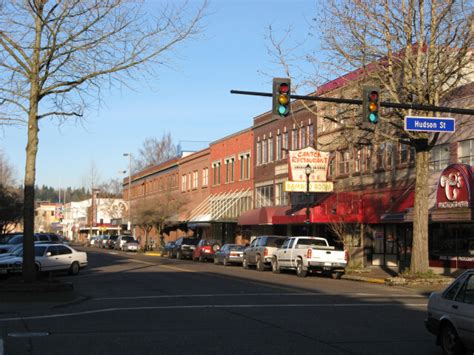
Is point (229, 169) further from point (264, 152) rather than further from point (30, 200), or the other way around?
point (30, 200)

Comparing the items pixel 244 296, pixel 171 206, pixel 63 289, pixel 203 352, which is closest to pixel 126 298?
pixel 63 289

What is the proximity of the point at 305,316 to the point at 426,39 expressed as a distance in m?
15.0

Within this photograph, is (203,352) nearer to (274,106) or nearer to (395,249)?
(274,106)

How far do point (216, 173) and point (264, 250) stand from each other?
91.5 ft

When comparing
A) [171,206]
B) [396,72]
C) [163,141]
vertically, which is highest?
[163,141]

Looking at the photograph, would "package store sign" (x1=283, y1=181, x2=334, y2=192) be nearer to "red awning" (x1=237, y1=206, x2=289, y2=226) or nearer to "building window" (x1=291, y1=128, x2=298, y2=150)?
"red awning" (x1=237, y1=206, x2=289, y2=226)

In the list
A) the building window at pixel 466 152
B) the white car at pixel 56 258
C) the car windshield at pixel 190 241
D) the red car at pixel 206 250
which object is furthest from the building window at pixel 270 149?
the building window at pixel 466 152

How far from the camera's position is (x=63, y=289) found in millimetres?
18609

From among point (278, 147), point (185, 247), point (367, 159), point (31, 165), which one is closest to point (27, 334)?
point (31, 165)

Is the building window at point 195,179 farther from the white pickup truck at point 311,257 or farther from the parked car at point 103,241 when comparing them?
the white pickup truck at point 311,257

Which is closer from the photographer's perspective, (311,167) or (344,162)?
(311,167)

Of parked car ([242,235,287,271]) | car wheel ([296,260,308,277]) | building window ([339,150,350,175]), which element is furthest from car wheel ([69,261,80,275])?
building window ([339,150,350,175])

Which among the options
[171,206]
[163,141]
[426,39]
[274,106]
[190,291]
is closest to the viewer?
[274,106]

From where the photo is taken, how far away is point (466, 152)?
2884cm
